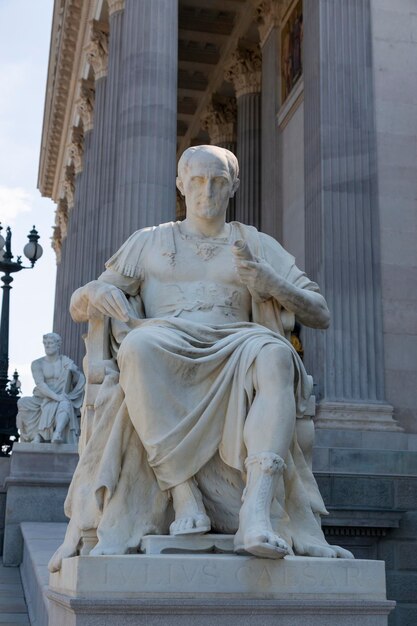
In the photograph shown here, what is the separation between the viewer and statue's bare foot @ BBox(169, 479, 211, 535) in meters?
5.15

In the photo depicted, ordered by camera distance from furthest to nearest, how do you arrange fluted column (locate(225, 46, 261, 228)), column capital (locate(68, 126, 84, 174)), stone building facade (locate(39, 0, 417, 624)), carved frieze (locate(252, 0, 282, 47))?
column capital (locate(68, 126, 84, 174)), fluted column (locate(225, 46, 261, 228)), carved frieze (locate(252, 0, 282, 47)), stone building facade (locate(39, 0, 417, 624))

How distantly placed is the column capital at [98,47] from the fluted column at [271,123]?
5.39 m

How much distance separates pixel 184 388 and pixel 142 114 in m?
13.7

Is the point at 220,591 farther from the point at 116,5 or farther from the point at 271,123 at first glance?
the point at 116,5

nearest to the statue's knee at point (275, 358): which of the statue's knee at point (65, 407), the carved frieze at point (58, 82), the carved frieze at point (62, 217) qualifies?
the statue's knee at point (65, 407)

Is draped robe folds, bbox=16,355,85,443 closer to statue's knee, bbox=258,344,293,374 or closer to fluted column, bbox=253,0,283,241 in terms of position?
fluted column, bbox=253,0,283,241

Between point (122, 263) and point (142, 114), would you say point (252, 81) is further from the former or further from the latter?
point (122, 263)

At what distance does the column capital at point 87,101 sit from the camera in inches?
1331

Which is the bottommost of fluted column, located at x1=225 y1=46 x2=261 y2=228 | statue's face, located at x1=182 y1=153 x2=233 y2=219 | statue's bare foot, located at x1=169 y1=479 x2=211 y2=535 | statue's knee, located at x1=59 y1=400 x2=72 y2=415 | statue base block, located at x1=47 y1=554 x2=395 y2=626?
statue base block, located at x1=47 y1=554 x2=395 y2=626

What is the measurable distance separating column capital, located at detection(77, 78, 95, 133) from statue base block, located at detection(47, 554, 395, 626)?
3007 cm

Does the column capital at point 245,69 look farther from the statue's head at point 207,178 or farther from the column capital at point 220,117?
the statue's head at point 207,178

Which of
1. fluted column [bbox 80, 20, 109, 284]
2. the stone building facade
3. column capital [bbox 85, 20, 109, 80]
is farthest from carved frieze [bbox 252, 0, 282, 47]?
column capital [bbox 85, 20, 109, 80]

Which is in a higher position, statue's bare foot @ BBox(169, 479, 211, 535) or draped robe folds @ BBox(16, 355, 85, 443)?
draped robe folds @ BBox(16, 355, 85, 443)

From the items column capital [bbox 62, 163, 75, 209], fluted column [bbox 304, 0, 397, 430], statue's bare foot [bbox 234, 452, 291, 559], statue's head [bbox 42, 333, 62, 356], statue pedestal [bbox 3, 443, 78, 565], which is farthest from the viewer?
column capital [bbox 62, 163, 75, 209]
